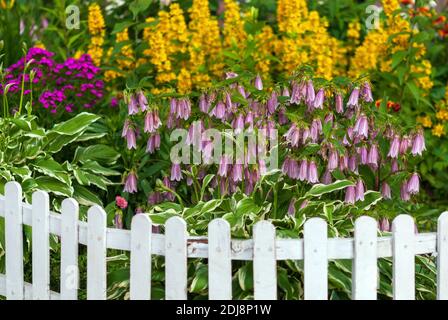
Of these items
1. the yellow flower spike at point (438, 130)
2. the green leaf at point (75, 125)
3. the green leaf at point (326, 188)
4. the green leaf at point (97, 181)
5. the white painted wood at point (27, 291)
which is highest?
the yellow flower spike at point (438, 130)

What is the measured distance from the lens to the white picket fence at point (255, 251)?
3.89m

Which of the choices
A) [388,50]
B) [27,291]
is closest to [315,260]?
[27,291]

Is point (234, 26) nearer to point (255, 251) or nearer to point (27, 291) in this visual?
point (27, 291)

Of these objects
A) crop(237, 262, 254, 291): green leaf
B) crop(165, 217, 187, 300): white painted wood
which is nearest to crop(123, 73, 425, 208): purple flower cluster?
crop(237, 262, 254, 291): green leaf

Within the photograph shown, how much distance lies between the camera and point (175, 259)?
397 cm

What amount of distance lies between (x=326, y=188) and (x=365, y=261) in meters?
0.73

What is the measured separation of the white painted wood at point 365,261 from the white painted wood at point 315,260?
0.41 ft

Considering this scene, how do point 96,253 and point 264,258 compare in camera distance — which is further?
point 96,253

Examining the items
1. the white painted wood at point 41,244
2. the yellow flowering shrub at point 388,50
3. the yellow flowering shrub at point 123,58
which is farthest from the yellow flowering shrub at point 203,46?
the white painted wood at point 41,244

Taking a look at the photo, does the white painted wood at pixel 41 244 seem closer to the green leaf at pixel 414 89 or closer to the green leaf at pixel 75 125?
the green leaf at pixel 75 125

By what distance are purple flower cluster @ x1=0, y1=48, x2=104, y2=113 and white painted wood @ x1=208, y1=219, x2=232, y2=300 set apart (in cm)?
212
